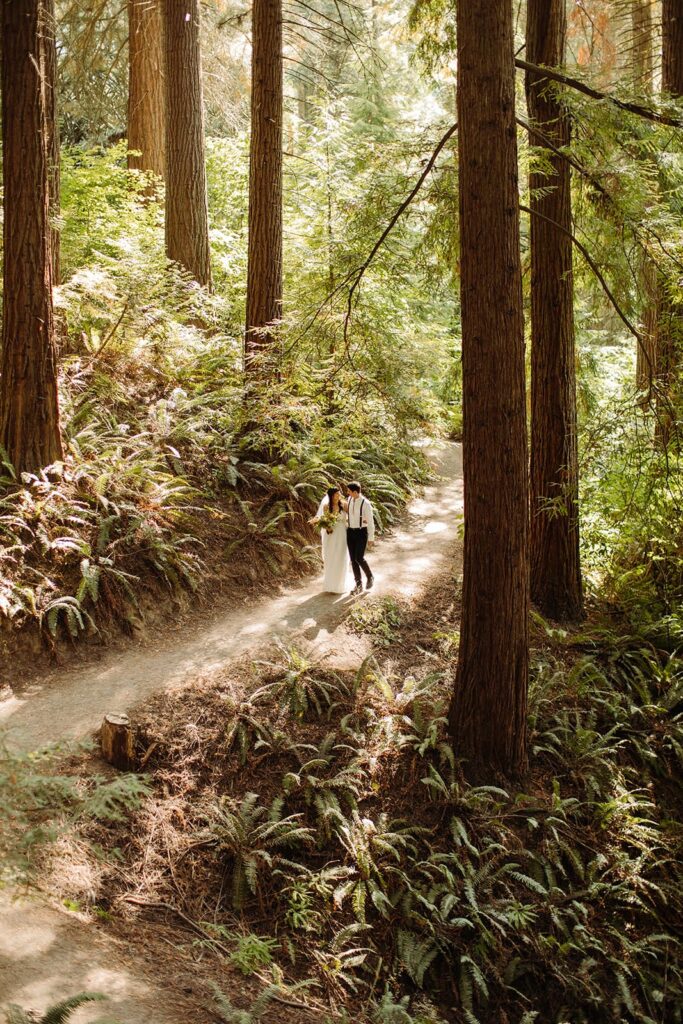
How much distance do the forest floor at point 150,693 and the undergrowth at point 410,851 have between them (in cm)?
48

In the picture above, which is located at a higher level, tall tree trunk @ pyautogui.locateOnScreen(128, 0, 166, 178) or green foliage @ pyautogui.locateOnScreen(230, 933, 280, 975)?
tall tree trunk @ pyautogui.locateOnScreen(128, 0, 166, 178)

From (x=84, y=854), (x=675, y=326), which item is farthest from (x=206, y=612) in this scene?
(x=675, y=326)

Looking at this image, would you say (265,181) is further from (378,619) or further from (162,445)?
(378,619)

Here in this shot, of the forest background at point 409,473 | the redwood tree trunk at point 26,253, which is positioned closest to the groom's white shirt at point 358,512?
→ the forest background at point 409,473

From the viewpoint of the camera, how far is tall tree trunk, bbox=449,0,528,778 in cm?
593

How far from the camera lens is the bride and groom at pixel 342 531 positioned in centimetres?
941

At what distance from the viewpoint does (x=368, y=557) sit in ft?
36.6

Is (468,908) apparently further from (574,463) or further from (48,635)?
(574,463)

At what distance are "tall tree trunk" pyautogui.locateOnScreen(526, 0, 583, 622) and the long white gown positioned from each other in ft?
7.76

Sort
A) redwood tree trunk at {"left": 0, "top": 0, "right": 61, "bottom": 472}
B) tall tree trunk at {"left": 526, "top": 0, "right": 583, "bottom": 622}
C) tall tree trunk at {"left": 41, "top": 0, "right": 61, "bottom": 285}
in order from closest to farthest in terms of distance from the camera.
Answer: redwood tree trunk at {"left": 0, "top": 0, "right": 61, "bottom": 472} < tall tree trunk at {"left": 526, "top": 0, "right": 583, "bottom": 622} < tall tree trunk at {"left": 41, "top": 0, "right": 61, "bottom": 285}

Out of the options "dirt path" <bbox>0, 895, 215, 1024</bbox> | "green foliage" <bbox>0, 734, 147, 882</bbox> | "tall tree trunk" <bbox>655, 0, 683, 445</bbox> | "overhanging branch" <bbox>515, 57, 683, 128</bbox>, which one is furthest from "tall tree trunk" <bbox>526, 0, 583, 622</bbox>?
"dirt path" <bbox>0, 895, 215, 1024</bbox>

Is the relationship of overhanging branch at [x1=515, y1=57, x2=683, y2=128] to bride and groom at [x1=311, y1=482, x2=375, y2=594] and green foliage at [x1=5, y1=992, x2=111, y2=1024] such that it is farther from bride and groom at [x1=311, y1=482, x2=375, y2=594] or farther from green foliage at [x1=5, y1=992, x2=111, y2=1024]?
green foliage at [x1=5, y1=992, x2=111, y2=1024]

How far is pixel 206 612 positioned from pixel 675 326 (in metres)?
6.45

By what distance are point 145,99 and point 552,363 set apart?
41.3 feet
